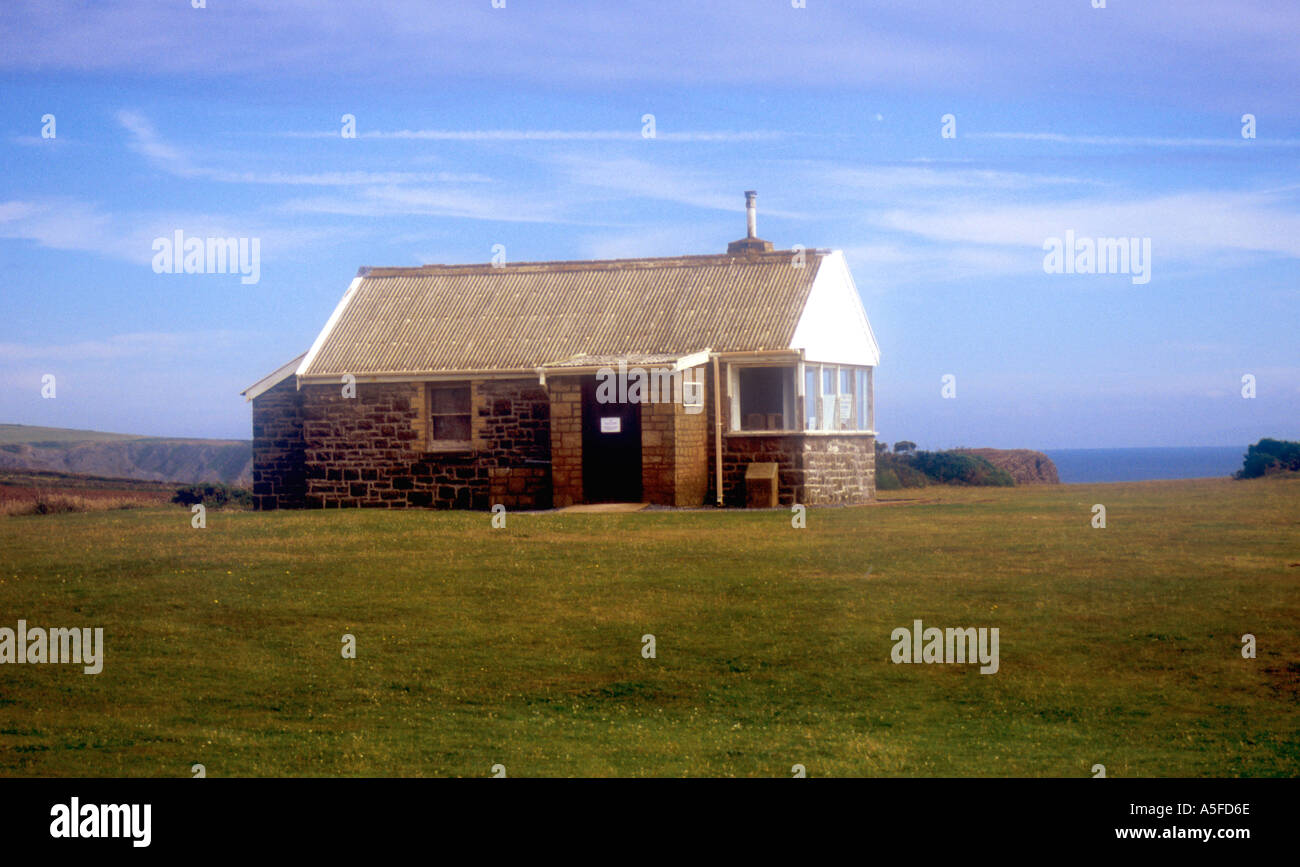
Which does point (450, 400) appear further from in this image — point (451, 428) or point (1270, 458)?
point (1270, 458)

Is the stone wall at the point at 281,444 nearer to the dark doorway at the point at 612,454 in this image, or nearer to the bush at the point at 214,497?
the bush at the point at 214,497

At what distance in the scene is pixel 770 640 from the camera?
1298 centimetres

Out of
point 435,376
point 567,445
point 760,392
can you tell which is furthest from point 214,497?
point 760,392

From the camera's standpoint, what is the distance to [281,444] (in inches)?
1225

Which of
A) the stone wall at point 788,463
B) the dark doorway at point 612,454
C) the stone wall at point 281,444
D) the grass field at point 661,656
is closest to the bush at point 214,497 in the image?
the stone wall at point 281,444

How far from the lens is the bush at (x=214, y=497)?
116 feet

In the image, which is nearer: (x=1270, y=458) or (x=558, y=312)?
(x=558, y=312)

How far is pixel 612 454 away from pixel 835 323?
20.3 feet

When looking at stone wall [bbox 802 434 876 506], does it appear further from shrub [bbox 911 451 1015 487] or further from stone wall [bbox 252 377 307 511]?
stone wall [bbox 252 377 307 511]

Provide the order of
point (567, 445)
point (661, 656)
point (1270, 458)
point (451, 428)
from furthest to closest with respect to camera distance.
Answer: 1. point (1270, 458)
2. point (451, 428)
3. point (567, 445)
4. point (661, 656)
